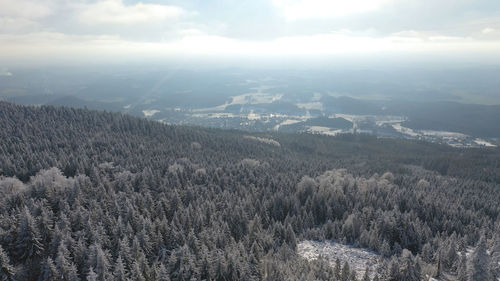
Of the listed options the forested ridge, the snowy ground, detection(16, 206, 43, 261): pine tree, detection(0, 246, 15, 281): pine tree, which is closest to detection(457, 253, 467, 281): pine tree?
the forested ridge

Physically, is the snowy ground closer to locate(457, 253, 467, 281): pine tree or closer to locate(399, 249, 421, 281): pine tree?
locate(399, 249, 421, 281): pine tree

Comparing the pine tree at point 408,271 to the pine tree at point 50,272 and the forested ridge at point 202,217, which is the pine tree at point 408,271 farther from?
the pine tree at point 50,272

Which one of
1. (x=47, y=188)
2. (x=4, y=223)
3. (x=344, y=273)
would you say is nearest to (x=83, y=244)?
(x=4, y=223)

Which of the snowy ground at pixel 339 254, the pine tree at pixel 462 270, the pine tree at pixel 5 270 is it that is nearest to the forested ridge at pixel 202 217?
the pine tree at pixel 5 270

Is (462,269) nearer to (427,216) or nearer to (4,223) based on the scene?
(427,216)

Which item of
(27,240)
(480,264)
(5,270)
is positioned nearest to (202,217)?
(27,240)
